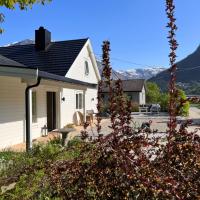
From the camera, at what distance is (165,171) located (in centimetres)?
299

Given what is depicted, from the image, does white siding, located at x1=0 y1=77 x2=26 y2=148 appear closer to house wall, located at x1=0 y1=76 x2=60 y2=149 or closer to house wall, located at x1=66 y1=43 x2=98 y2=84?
house wall, located at x1=0 y1=76 x2=60 y2=149

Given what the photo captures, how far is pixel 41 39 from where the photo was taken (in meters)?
27.7

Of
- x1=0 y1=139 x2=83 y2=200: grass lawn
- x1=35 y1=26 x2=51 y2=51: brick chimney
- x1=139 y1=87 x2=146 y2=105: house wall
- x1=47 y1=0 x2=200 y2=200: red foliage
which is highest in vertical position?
x1=35 y1=26 x2=51 y2=51: brick chimney

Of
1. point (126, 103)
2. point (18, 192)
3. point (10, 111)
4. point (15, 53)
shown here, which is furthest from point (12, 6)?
point (15, 53)

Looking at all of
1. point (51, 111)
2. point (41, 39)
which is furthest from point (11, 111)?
point (41, 39)

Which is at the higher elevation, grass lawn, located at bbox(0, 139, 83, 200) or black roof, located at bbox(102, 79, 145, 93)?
black roof, located at bbox(102, 79, 145, 93)

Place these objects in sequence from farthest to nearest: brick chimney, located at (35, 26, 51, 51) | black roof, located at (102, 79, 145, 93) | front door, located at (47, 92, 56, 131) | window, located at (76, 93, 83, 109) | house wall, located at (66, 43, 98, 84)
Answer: black roof, located at (102, 79, 145, 93) → brick chimney, located at (35, 26, 51, 51) → window, located at (76, 93, 83, 109) → house wall, located at (66, 43, 98, 84) → front door, located at (47, 92, 56, 131)

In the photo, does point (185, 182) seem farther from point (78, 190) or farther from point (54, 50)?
point (54, 50)

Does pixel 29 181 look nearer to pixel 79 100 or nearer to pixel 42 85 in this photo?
pixel 42 85

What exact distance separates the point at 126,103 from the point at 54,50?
80.4ft

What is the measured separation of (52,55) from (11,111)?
42.6 feet

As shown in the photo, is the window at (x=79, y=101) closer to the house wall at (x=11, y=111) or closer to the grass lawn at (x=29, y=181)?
the house wall at (x=11, y=111)

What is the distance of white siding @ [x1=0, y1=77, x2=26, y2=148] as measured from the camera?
13.4 m

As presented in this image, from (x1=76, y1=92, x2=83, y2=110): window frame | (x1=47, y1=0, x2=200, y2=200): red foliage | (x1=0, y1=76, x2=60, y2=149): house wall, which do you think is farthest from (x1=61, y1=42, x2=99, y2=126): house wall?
(x1=47, y1=0, x2=200, y2=200): red foliage
